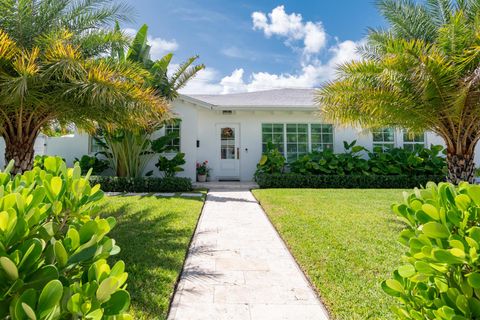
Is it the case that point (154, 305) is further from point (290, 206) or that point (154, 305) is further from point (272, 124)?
point (272, 124)

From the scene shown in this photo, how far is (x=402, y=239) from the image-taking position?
6.12 feet

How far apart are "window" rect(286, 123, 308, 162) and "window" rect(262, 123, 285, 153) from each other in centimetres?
39

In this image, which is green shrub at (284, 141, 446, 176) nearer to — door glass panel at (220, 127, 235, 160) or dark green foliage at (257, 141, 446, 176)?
dark green foliage at (257, 141, 446, 176)

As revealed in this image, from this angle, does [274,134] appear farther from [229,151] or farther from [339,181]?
[339,181]

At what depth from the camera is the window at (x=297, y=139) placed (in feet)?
49.7

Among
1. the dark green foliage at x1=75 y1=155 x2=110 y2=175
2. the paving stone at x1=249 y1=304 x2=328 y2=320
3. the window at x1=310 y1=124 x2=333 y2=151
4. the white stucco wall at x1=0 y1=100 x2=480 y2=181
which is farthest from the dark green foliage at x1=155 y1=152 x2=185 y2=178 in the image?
the paving stone at x1=249 y1=304 x2=328 y2=320

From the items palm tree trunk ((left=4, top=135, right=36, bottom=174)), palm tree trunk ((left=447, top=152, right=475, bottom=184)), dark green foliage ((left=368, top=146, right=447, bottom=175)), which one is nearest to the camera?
palm tree trunk ((left=4, top=135, right=36, bottom=174))

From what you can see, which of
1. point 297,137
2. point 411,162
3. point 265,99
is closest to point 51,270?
point 411,162

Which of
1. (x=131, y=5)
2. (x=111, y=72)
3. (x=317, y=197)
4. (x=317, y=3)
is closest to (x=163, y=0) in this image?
(x=131, y=5)

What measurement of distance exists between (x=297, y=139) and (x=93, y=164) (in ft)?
34.3

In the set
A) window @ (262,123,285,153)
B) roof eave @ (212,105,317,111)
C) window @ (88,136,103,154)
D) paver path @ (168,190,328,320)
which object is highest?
roof eave @ (212,105,317,111)

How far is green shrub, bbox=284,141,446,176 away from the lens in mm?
13070

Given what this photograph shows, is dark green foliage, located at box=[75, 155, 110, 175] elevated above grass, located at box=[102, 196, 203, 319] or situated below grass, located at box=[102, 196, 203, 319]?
above

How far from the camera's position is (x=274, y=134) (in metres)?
15.2
